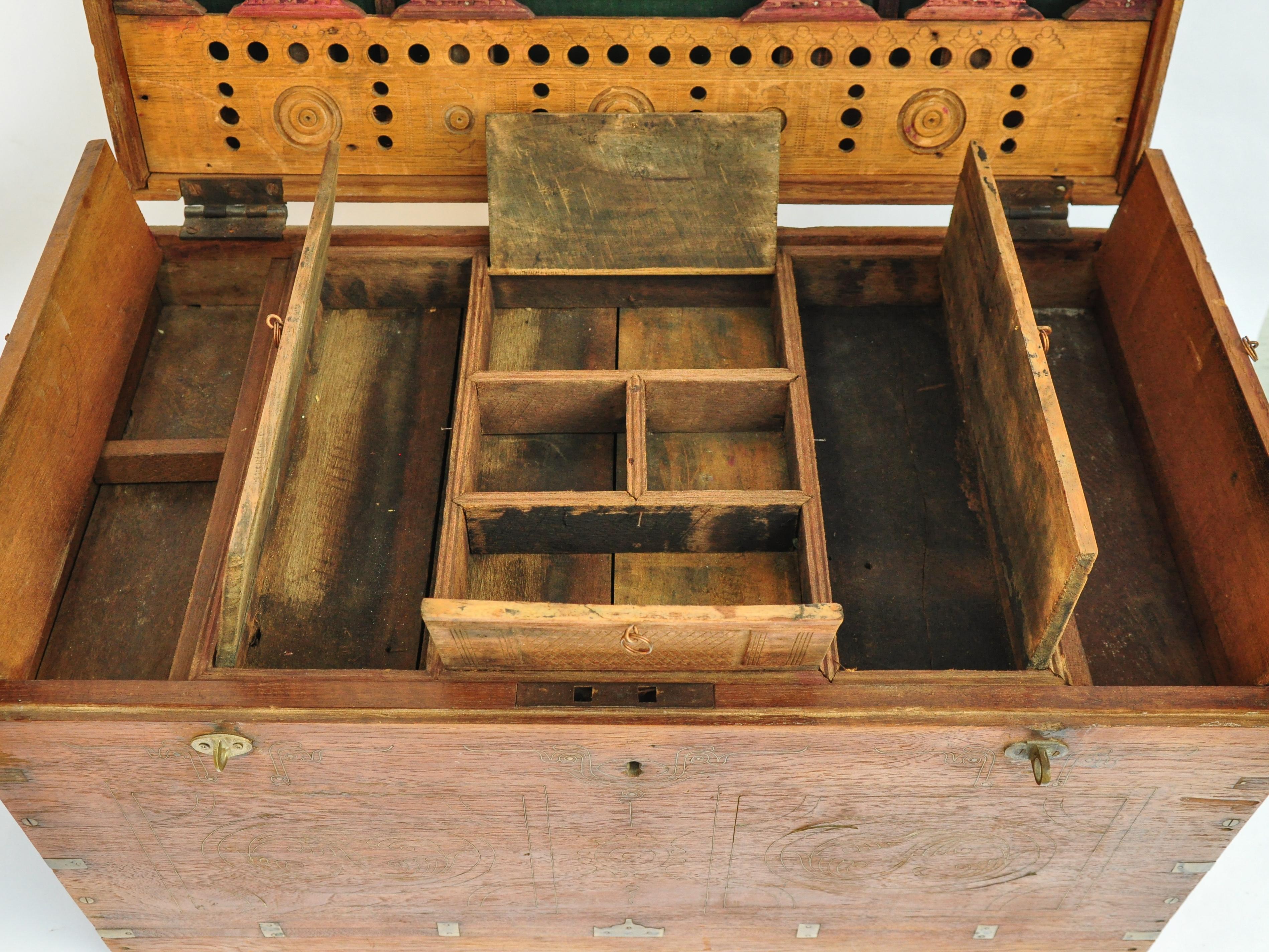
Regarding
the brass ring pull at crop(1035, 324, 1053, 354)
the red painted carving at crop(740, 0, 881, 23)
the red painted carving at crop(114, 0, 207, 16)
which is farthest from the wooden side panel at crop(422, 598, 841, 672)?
the red painted carving at crop(114, 0, 207, 16)

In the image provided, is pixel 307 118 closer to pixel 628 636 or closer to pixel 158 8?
pixel 158 8

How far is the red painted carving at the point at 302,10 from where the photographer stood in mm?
2520

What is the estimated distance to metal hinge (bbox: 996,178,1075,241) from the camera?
2.68 metres

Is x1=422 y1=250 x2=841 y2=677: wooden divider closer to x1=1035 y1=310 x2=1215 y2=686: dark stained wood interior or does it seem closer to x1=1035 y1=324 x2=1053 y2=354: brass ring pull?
x1=1035 y1=324 x2=1053 y2=354: brass ring pull

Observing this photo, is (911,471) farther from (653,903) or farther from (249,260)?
(249,260)

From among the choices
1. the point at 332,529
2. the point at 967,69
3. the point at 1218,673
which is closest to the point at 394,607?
the point at 332,529

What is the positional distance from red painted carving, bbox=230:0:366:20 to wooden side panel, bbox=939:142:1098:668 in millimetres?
1291

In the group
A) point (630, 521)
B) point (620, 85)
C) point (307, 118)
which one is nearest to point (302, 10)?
point (307, 118)

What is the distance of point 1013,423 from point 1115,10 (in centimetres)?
97

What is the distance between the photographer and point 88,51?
4.03m

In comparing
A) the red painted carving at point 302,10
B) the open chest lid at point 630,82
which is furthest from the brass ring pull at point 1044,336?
the red painted carving at point 302,10

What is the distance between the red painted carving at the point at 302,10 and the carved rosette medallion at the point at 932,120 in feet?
3.84

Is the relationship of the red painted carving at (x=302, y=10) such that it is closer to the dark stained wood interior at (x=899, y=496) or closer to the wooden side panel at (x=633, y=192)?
the wooden side panel at (x=633, y=192)

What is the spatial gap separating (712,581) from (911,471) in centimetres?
53
